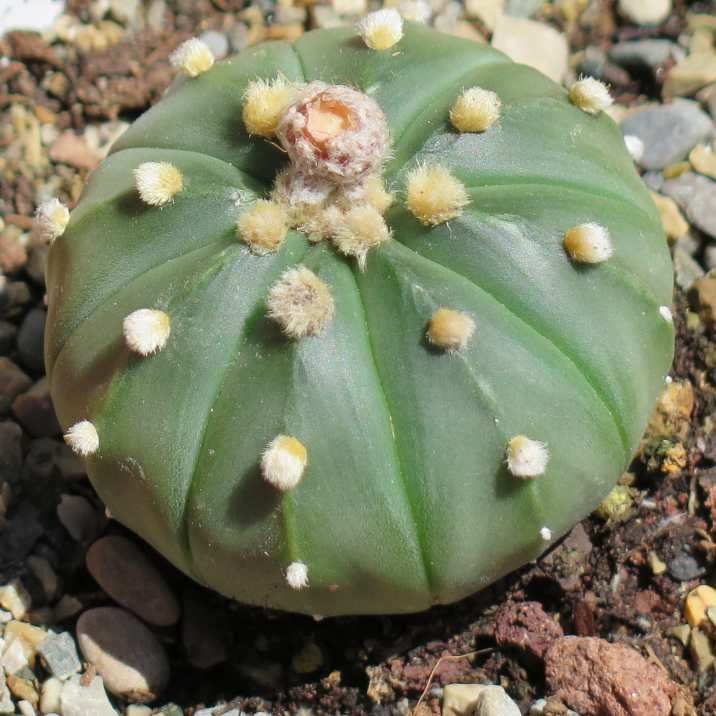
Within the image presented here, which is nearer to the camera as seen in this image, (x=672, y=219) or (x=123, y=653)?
(x=123, y=653)

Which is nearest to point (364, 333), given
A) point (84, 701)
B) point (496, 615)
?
point (496, 615)

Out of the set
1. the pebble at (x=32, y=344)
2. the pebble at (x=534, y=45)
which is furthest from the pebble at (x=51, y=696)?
the pebble at (x=534, y=45)

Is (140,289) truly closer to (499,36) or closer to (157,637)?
(157,637)

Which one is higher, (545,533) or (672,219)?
(545,533)

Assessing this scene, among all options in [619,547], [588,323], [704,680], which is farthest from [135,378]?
[704,680]

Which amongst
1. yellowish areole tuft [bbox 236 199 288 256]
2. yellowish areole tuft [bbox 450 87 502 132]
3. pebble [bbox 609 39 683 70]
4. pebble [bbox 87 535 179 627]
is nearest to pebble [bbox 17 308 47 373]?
pebble [bbox 87 535 179 627]

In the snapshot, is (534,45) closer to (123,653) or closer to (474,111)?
(474,111)
